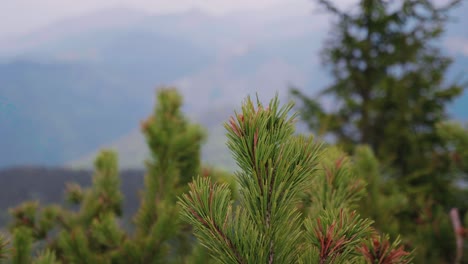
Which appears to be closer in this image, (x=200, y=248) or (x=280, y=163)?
(x=280, y=163)

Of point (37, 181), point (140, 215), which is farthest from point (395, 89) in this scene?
point (37, 181)

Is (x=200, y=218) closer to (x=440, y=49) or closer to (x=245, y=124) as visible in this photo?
(x=245, y=124)

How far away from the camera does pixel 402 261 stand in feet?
3.36

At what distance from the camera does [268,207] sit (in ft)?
3.22

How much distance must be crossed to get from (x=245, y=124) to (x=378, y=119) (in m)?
9.89

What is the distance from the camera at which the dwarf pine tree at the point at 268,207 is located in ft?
3.08

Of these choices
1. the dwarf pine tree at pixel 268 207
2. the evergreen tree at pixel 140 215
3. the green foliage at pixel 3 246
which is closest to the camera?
the dwarf pine tree at pixel 268 207

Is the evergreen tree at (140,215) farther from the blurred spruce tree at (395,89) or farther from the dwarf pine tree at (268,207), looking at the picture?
the blurred spruce tree at (395,89)

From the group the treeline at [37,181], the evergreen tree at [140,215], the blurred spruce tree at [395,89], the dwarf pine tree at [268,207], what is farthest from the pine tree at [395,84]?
the treeline at [37,181]

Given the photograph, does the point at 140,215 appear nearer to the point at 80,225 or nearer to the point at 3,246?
the point at 80,225

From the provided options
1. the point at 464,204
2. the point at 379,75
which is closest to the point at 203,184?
the point at 464,204

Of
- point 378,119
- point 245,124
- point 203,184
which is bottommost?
point 203,184

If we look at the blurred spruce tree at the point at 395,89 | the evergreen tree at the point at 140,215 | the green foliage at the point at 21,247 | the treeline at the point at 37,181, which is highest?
the treeline at the point at 37,181

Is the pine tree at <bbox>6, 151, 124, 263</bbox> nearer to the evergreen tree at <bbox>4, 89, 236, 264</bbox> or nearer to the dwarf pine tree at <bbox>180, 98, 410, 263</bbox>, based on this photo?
the evergreen tree at <bbox>4, 89, 236, 264</bbox>
